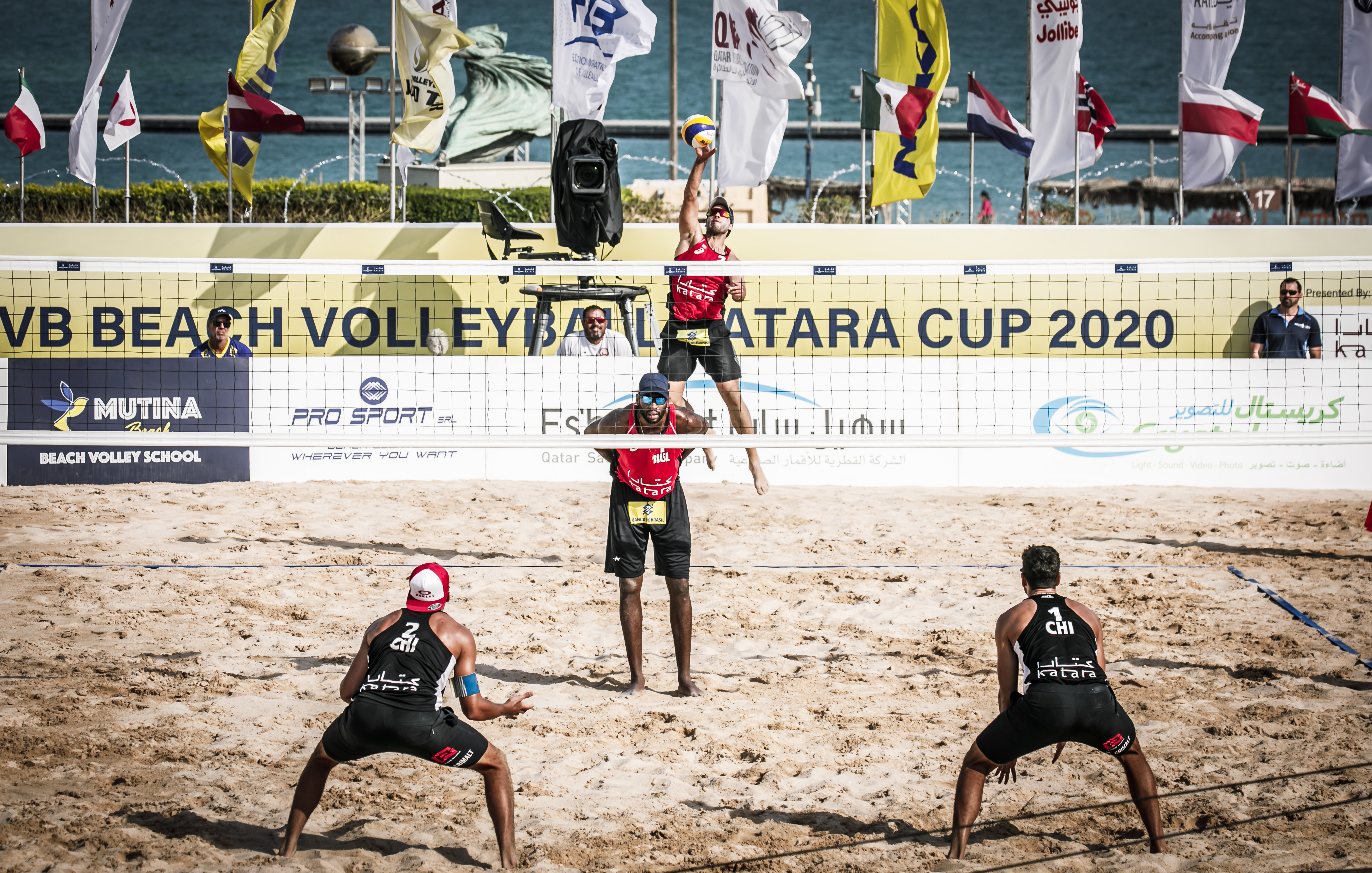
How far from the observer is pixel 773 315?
13141 mm

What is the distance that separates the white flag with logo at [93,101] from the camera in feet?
47.3

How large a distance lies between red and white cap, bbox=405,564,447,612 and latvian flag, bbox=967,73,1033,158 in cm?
1196

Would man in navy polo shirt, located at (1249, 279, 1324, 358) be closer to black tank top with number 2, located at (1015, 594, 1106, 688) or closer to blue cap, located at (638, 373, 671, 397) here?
blue cap, located at (638, 373, 671, 397)

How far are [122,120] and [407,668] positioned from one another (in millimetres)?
13298

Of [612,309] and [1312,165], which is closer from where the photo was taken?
[612,309]

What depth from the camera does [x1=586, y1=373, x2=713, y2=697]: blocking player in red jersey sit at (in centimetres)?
643

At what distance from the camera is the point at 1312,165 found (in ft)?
154

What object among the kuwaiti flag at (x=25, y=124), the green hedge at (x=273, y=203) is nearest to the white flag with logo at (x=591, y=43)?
the green hedge at (x=273, y=203)

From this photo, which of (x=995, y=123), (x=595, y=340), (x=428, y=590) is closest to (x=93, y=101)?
(x=595, y=340)

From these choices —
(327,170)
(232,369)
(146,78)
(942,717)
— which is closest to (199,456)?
(232,369)

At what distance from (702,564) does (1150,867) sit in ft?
16.4

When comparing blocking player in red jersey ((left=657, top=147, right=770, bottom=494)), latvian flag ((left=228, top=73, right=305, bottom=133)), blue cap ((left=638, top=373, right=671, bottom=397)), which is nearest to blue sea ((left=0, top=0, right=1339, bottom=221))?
latvian flag ((left=228, top=73, right=305, bottom=133))

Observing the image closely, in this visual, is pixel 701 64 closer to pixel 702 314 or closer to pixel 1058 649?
pixel 702 314

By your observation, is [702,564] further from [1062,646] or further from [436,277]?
[436,277]
